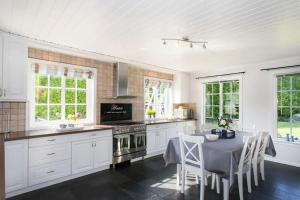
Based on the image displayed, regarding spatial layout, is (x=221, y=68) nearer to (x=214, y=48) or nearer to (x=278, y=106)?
(x=278, y=106)

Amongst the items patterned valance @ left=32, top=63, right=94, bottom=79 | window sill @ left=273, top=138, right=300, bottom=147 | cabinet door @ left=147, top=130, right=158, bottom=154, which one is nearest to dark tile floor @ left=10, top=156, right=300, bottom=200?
window sill @ left=273, top=138, right=300, bottom=147

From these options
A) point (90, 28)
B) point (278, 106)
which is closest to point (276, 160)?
point (278, 106)

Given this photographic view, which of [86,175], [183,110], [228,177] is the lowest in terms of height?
[86,175]

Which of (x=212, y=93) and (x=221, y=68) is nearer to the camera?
(x=221, y=68)

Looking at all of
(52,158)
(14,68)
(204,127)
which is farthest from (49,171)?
(204,127)

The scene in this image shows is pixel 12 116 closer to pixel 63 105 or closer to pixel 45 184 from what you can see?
pixel 63 105

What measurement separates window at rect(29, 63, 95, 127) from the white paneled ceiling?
79 cm

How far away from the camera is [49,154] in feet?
9.81

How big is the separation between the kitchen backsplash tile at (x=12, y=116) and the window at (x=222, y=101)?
4.32 m

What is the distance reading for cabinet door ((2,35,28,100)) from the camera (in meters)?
2.77

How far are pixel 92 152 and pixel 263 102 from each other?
4.16 meters

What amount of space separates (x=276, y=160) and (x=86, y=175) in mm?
4293

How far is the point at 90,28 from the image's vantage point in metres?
2.63

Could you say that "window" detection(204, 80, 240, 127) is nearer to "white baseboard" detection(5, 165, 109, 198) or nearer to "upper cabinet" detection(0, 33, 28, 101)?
"white baseboard" detection(5, 165, 109, 198)
